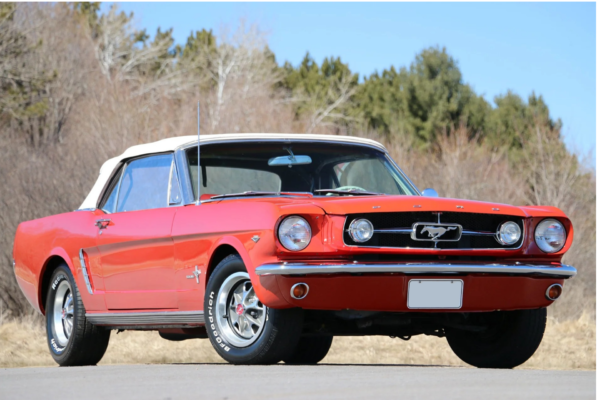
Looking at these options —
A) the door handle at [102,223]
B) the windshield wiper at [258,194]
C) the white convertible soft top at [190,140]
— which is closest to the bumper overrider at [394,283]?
the windshield wiper at [258,194]

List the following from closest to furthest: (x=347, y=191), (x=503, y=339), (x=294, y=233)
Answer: (x=294, y=233)
(x=503, y=339)
(x=347, y=191)

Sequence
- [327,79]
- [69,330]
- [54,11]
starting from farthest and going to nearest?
[327,79] < [54,11] < [69,330]

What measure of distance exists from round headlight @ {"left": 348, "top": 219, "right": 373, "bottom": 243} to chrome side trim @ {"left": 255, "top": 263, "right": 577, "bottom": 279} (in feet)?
0.64

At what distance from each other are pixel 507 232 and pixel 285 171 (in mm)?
1818

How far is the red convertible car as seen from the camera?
6098 millimetres

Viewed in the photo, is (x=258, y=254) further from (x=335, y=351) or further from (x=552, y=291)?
(x=335, y=351)

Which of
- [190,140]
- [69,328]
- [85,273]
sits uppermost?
[190,140]

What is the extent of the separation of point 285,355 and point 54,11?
139 feet

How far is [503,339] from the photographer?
23.2ft

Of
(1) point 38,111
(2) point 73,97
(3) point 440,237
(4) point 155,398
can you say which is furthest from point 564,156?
(4) point 155,398

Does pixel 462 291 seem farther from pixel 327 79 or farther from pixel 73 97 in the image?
pixel 327 79

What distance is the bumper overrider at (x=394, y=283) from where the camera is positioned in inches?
235

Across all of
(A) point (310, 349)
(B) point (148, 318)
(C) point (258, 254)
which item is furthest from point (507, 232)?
(B) point (148, 318)

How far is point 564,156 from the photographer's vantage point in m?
28.7
